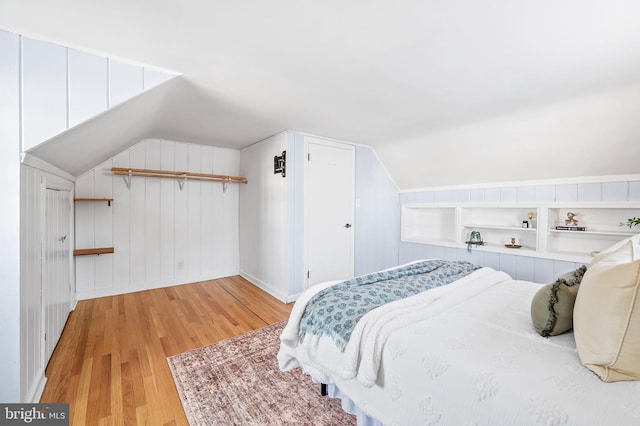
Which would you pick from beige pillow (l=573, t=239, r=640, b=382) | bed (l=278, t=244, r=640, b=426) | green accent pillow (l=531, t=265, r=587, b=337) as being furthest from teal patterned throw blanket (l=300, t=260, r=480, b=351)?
beige pillow (l=573, t=239, r=640, b=382)

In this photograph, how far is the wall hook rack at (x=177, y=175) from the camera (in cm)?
341

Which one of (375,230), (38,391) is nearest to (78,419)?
(38,391)

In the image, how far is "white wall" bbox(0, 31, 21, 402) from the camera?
1.38 metres

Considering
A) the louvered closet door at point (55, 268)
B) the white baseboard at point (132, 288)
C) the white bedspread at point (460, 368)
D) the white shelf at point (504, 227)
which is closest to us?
the white bedspread at point (460, 368)

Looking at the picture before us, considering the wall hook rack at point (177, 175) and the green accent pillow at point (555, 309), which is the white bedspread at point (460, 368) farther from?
the wall hook rack at point (177, 175)

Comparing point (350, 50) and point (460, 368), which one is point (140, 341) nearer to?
point (460, 368)

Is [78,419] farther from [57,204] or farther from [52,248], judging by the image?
[57,204]

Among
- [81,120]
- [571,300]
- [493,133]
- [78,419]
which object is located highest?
[493,133]

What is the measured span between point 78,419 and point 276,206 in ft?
8.20

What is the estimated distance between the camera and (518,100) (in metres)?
2.32

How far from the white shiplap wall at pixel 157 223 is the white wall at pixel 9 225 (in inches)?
91.1

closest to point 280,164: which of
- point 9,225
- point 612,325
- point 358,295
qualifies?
point 358,295

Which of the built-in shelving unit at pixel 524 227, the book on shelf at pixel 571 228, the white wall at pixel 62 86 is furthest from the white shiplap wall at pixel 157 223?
the book on shelf at pixel 571 228

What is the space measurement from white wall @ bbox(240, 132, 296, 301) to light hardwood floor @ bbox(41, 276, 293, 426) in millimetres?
266
